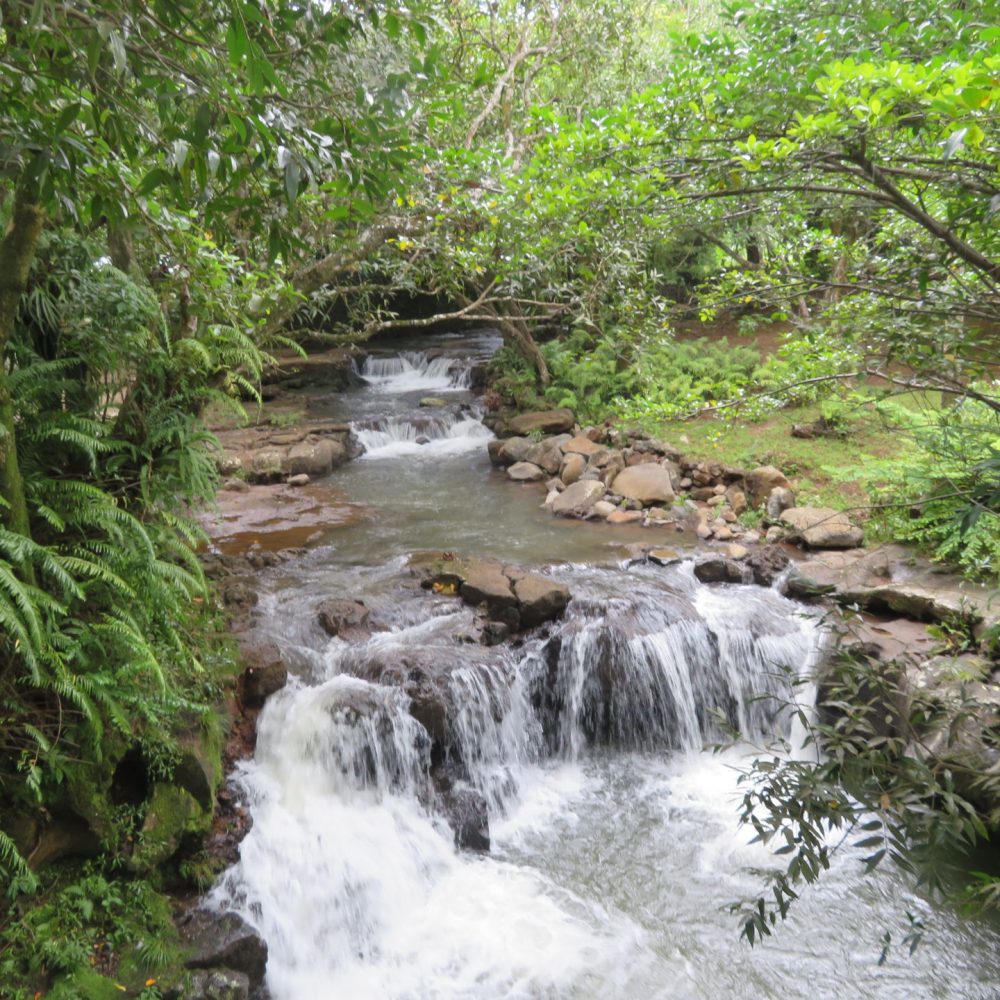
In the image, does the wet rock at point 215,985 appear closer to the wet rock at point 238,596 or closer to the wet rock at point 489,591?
the wet rock at point 238,596

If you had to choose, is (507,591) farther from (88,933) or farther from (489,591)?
(88,933)

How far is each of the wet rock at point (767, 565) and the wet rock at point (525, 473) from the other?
4.74 metres

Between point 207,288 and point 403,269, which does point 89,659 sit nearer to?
point 207,288

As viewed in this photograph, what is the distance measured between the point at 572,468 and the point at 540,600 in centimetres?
547

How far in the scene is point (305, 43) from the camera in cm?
344

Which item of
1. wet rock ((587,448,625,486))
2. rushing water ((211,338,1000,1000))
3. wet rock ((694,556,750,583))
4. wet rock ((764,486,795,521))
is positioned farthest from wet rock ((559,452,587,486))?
wet rock ((694,556,750,583))

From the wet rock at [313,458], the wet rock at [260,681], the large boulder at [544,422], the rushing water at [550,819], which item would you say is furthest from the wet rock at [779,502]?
the wet rock at [313,458]

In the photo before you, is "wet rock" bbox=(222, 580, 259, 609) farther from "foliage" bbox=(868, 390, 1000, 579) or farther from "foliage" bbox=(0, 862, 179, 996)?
"foliage" bbox=(868, 390, 1000, 579)

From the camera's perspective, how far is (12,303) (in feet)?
12.2

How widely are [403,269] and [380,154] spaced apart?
21.0ft

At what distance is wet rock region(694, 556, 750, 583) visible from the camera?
8523mm

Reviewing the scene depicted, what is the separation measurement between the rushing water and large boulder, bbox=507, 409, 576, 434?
6.07m

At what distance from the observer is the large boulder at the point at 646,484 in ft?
36.6

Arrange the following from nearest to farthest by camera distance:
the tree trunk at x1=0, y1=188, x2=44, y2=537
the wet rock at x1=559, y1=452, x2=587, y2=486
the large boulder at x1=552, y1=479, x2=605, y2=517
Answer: the tree trunk at x1=0, y1=188, x2=44, y2=537
the large boulder at x1=552, y1=479, x2=605, y2=517
the wet rock at x1=559, y1=452, x2=587, y2=486
